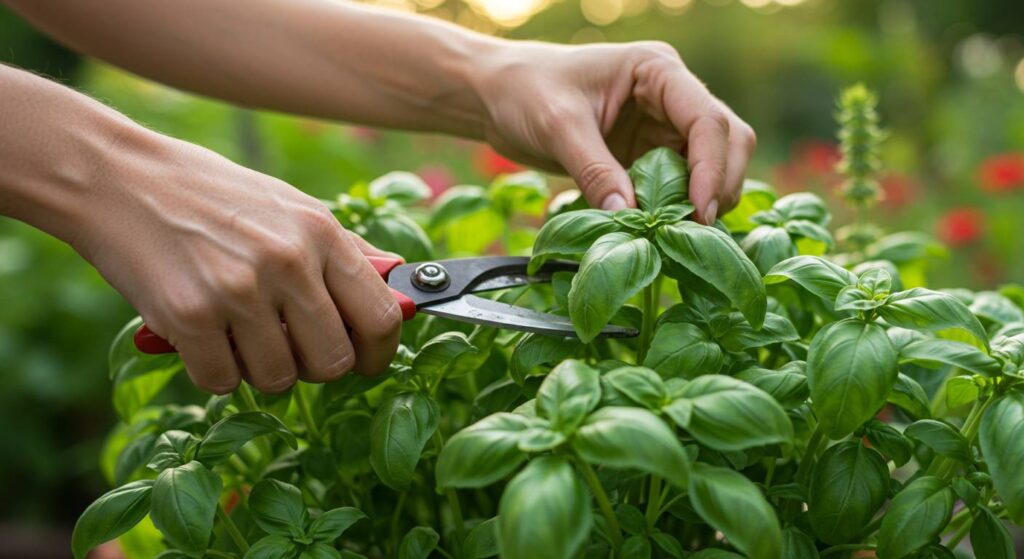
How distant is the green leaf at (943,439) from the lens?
0.79 meters

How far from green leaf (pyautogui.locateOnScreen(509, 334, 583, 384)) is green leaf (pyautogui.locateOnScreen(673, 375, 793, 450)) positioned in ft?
0.60

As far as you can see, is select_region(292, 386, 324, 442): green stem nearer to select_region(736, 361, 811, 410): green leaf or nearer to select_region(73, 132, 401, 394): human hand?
select_region(73, 132, 401, 394): human hand

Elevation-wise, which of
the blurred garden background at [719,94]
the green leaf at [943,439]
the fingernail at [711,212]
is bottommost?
the blurred garden background at [719,94]

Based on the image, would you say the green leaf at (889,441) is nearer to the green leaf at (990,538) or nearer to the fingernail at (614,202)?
the green leaf at (990,538)

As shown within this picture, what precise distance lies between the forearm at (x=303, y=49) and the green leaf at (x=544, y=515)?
72 centimetres

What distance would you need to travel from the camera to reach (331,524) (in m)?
0.82

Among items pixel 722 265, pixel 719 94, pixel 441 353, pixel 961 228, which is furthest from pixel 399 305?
pixel 719 94

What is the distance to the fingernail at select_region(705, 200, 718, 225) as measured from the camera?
96 cm

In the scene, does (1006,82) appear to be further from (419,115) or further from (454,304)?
(454,304)

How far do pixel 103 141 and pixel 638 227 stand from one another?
0.45m

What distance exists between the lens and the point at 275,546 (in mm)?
794

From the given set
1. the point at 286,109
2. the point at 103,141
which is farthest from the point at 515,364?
the point at 286,109

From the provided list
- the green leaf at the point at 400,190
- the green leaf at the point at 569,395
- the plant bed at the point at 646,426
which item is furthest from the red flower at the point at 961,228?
the green leaf at the point at 569,395

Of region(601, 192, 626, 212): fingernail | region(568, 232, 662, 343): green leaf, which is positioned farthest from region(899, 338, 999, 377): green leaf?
region(601, 192, 626, 212): fingernail
